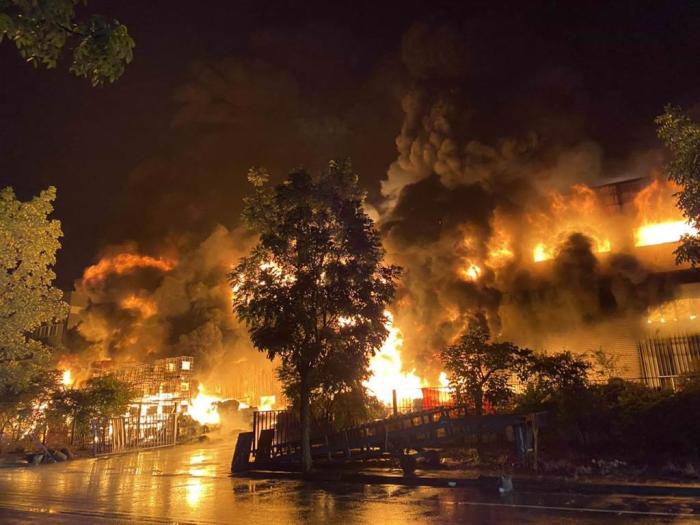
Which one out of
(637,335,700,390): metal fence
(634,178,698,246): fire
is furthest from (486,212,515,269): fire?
(637,335,700,390): metal fence

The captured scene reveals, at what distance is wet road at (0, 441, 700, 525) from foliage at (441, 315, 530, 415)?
4.78 m

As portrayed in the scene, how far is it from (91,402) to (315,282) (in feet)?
46.0

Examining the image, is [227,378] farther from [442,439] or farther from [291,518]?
[291,518]

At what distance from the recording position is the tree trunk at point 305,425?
45.6ft

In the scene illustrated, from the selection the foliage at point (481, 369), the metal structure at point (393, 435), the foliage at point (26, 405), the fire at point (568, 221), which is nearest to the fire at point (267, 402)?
the foliage at point (26, 405)

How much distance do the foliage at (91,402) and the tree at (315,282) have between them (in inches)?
465

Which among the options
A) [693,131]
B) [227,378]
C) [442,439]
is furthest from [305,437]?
[227,378]

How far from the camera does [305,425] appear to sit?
1439cm

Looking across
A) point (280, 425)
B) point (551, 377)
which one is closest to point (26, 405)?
point (280, 425)

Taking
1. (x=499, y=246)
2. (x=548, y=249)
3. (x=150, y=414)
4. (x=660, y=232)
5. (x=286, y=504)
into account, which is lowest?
(x=286, y=504)

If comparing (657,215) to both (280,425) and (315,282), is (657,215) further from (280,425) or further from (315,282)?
(280,425)

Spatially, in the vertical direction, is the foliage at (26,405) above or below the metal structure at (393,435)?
above

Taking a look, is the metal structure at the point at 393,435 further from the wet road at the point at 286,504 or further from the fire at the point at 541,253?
the fire at the point at 541,253

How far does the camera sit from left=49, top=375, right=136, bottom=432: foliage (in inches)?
865
